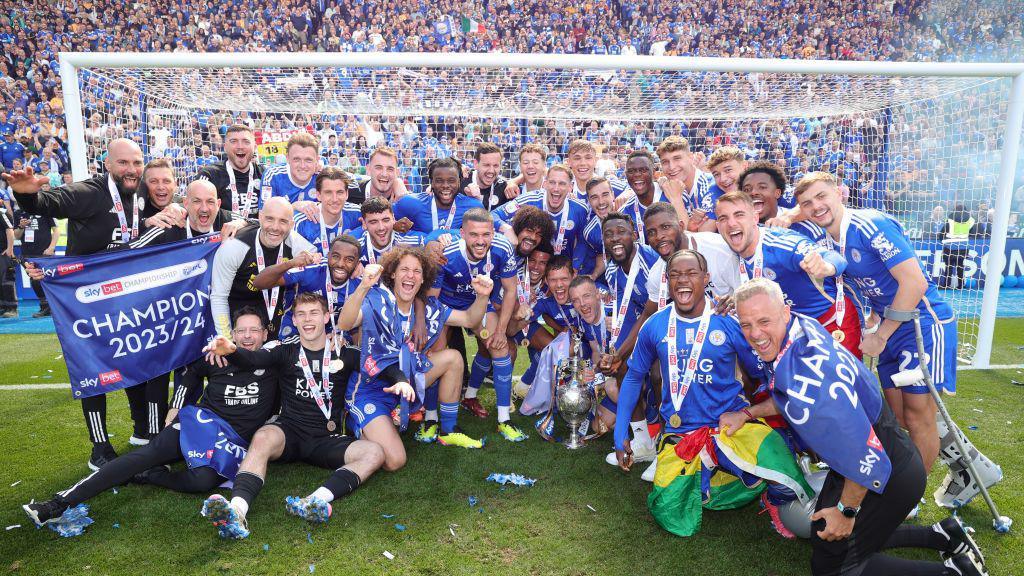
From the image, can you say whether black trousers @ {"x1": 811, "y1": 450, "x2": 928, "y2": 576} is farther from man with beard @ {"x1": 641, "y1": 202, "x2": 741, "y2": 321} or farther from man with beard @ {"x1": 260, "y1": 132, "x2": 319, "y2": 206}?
man with beard @ {"x1": 260, "y1": 132, "x2": 319, "y2": 206}

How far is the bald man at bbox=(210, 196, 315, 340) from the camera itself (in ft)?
14.9

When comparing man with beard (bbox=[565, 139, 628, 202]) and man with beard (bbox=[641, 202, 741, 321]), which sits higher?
man with beard (bbox=[565, 139, 628, 202])

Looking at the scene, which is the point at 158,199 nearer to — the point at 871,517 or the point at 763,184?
the point at 763,184

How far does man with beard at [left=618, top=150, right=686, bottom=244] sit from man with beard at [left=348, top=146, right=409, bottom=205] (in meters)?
2.03

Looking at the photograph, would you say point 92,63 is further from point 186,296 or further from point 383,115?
point 383,115

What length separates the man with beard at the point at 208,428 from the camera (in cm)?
381

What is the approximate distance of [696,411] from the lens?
3.71 meters

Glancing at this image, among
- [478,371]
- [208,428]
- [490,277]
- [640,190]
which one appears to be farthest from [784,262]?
[208,428]

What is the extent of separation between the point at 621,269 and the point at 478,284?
1117mm

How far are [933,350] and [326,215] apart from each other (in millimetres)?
4314

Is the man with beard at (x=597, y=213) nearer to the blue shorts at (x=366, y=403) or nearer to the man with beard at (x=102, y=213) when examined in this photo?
the blue shorts at (x=366, y=403)

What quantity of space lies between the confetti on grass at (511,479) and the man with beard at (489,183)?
2795 mm

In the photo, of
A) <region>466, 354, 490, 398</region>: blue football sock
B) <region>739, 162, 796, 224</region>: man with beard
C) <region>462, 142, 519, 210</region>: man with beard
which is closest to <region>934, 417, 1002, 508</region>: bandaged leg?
<region>739, 162, 796, 224</region>: man with beard

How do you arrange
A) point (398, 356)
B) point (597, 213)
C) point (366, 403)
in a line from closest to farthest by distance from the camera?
point (366, 403)
point (398, 356)
point (597, 213)
